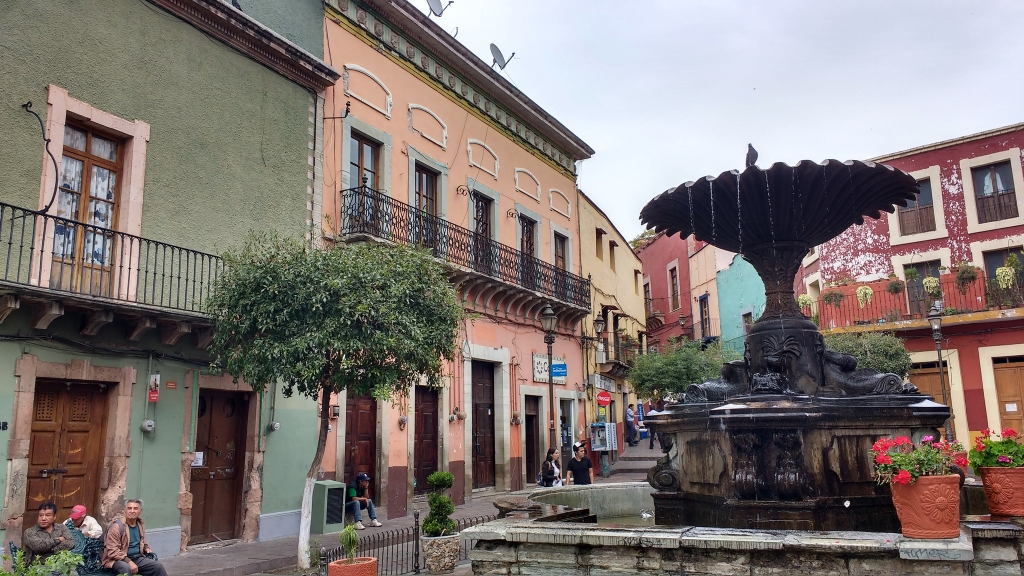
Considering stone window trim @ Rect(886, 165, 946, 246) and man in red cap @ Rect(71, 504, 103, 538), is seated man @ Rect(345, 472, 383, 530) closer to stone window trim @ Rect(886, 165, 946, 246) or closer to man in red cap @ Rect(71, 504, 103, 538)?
man in red cap @ Rect(71, 504, 103, 538)

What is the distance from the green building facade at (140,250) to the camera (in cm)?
996

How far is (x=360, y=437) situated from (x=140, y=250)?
19.8 ft

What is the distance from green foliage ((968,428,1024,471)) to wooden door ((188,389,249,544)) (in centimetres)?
1071

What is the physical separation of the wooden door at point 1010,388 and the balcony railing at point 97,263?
2169 centimetres

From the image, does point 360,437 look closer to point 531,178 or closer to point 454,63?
point 454,63

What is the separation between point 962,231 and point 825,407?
69.3 feet

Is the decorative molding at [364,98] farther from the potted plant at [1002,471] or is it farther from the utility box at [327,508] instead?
the potted plant at [1002,471]

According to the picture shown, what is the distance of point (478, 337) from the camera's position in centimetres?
1908

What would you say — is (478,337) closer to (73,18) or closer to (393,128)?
(393,128)

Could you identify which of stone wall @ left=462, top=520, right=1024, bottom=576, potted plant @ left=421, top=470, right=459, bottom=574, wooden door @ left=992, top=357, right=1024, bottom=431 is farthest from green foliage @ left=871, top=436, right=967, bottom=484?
wooden door @ left=992, top=357, right=1024, bottom=431

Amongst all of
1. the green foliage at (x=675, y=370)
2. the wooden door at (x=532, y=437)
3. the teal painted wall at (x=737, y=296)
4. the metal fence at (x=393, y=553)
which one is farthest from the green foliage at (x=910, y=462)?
the teal painted wall at (x=737, y=296)

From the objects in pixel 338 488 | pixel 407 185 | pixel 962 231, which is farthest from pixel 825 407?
pixel 962 231

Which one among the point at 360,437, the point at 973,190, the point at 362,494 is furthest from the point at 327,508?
the point at 973,190

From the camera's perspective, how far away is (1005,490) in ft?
17.6
